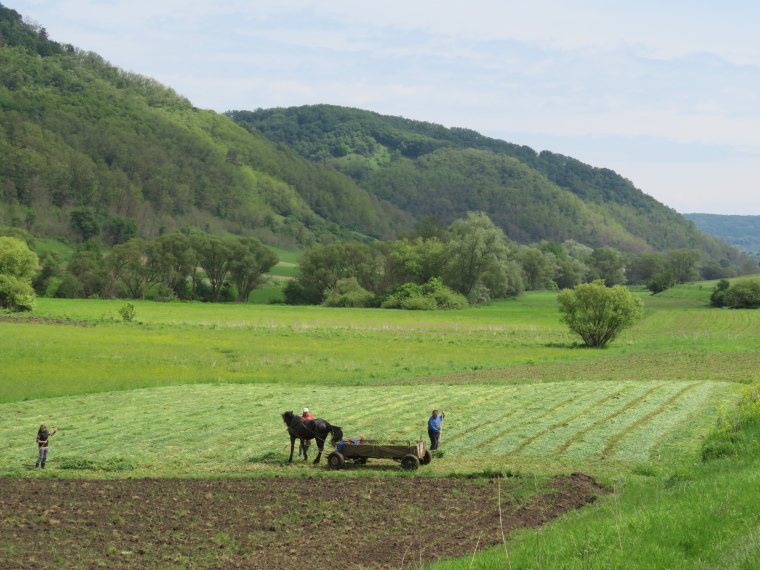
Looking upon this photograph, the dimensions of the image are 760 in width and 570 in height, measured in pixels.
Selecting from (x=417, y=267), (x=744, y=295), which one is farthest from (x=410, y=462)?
(x=744, y=295)

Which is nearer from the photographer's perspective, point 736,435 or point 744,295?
point 736,435

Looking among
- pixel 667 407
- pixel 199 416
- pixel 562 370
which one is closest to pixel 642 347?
pixel 562 370

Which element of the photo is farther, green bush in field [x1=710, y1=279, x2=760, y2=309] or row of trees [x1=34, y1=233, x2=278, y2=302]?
row of trees [x1=34, y1=233, x2=278, y2=302]

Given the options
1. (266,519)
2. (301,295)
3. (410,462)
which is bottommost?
(266,519)

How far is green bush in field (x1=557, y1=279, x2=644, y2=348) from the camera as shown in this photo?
66.6m

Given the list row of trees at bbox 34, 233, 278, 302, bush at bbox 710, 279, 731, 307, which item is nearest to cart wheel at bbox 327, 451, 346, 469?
row of trees at bbox 34, 233, 278, 302

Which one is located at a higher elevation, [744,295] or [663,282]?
[663,282]

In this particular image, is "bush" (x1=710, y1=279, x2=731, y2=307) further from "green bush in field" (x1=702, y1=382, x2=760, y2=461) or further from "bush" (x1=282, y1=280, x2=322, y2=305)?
"green bush in field" (x1=702, y1=382, x2=760, y2=461)

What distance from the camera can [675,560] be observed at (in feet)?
34.8

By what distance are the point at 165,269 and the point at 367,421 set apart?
333 ft

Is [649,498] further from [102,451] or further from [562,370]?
[562,370]

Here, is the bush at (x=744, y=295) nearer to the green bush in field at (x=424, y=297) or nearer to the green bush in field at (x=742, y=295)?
the green bush in field at (x=742, y=295)

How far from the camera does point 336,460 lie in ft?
70.8

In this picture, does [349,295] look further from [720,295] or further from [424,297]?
[720,295]
